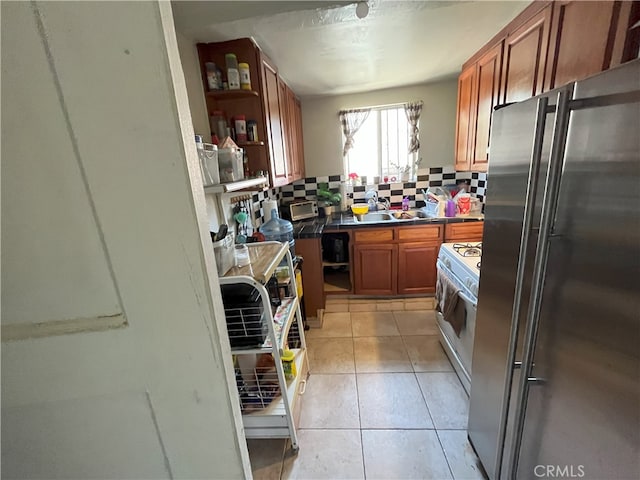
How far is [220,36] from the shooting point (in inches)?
58.3

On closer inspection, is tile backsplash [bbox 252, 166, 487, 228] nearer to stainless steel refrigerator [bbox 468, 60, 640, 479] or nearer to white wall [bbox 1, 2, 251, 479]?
stainless steel refrigerator [bbox 468, 60, 640, 479]

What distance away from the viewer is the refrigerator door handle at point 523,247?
29.2 inches

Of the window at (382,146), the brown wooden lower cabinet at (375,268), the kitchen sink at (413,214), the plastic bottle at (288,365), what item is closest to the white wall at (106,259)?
the plastic bottle at (288,365)

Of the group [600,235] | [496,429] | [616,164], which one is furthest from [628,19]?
[496,429]

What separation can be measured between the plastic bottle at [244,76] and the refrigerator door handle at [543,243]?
1480 mm

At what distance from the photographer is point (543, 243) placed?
0.75 metres

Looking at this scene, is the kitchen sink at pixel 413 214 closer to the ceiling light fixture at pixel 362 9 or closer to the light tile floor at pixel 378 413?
the light tile floor at pixel 378 413

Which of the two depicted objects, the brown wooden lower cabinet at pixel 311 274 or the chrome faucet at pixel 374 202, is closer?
the brown wooden lower cabinet at pixel 311 274

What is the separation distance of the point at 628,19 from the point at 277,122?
5.83 ft

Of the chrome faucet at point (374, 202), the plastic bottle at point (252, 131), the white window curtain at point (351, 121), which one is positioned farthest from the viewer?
the chrome faucet at point (374, 202)

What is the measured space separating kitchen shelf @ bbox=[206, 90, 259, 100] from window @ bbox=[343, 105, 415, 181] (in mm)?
1646

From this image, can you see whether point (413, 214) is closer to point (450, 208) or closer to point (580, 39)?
point (450, 208)

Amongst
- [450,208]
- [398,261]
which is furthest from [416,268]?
[450,208]

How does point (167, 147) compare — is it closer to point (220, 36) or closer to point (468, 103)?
point (220, 36)
